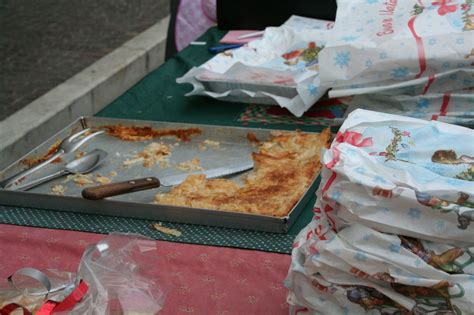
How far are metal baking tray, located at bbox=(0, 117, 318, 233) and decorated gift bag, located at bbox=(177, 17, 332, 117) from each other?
0.72ft

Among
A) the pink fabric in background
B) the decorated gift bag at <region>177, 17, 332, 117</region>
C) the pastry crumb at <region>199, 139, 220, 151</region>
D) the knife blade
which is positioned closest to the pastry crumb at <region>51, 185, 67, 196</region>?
the knife blade

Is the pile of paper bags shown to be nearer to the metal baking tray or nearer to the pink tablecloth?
the metal baking tray

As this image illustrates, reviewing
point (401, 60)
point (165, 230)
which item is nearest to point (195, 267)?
point (165, 230)

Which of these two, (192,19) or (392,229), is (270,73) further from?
(392,229)

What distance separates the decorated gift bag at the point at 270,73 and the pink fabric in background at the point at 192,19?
495 mm

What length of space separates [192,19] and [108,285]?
5.38 ft

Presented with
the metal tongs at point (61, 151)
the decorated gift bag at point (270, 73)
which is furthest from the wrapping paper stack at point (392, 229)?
the decorated gift bag at point (270, 73)

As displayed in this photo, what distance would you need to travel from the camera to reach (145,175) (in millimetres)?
1373

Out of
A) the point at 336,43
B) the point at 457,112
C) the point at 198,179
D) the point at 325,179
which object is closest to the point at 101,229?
the point at 198,179

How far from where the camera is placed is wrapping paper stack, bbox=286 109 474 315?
2.64 ft

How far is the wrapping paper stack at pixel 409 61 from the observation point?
1463 millimetres

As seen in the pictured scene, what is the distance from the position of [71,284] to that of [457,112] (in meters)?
0.86

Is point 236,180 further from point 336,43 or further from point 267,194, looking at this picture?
point 336,43

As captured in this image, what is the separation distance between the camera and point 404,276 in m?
0.82
